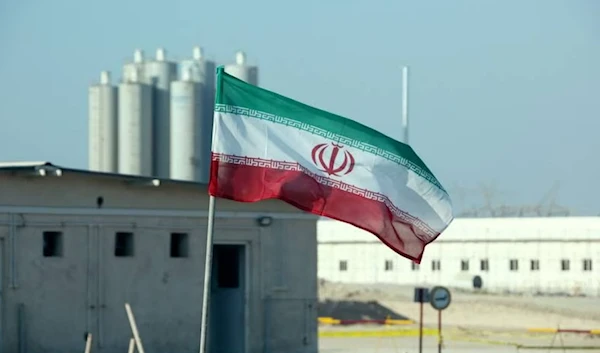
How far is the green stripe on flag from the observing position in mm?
11648

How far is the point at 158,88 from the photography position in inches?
3376

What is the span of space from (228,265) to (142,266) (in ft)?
9.85

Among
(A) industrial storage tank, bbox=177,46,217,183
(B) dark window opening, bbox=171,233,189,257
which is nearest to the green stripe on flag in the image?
(B) dark window opening, bbox=171,233,189,257

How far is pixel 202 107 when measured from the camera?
82.8m

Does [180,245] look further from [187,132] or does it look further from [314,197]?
[187,132]

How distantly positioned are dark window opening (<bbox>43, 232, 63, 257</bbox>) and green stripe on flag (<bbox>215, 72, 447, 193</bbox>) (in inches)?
468

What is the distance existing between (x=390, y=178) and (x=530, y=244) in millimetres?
57091

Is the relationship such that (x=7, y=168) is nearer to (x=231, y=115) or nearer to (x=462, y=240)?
(x=231, y=115)

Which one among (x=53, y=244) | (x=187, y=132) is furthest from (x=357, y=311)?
(x=53, y=244)

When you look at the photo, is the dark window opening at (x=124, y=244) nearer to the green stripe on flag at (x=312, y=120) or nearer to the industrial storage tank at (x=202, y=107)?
the green stripe on flag at (x=312, y=120)

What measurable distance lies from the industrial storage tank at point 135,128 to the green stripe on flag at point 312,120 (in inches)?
2660

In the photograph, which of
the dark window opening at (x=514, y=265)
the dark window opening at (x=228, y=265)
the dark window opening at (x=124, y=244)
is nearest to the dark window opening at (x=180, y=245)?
the dark window opening at (x=124, y=244)

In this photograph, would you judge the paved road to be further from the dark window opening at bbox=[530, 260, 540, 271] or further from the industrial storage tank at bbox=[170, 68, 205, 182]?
the industrial storage tank at bbox=[170, 68, 205, 182]

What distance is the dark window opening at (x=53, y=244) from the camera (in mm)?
23172
